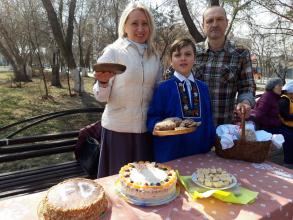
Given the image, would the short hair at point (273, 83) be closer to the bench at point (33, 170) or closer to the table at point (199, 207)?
the bench at point (33, 170)

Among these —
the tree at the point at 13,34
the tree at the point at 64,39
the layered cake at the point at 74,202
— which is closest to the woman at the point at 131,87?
the layered cake at the point at 74,202

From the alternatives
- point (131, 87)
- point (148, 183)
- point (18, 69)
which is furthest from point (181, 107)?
point (18, 69)

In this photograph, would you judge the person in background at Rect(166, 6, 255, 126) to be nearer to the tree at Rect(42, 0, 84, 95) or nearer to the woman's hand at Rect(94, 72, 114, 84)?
the woman's hand at Rect(94, 72, 114, 84)

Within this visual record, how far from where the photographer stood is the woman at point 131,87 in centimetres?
227

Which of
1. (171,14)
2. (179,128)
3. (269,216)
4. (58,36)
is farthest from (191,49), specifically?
(171,14)

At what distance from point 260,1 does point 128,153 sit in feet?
29.0

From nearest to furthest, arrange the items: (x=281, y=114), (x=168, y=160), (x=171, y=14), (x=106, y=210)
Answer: (x=106, y=210)
(x=168, y=160)
(x=281, y=114)
(x=171, y=14)

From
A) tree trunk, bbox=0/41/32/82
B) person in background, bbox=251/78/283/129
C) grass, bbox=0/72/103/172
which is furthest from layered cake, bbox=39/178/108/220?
tree trunk, bbox=0/41/32/82

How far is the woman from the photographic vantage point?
2.27 meters

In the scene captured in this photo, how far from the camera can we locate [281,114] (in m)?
5.06

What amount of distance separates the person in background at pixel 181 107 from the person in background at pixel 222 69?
0.50m

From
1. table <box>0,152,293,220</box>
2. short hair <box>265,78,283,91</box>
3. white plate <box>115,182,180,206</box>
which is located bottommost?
table <box>0,152,293,220</box>

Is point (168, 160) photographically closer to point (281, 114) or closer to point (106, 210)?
point (106, 210)

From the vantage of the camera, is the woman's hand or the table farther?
the woman's hand
